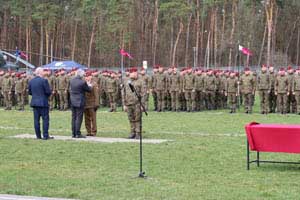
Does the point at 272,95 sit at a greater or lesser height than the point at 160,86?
lesser

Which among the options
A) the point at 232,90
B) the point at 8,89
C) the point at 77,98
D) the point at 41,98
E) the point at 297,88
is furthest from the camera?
the point at 8,89

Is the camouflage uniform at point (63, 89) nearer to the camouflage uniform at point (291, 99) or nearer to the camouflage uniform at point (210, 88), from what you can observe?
the camouflage uniform at point (210, 88)

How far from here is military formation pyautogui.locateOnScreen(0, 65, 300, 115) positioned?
26.4m

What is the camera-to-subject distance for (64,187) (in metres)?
10.4

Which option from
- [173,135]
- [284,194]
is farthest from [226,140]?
[284,194]

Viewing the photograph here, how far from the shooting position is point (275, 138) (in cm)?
1179

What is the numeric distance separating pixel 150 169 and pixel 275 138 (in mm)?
2333

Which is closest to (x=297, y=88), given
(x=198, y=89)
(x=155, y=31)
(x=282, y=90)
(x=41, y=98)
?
(x=282, y=90)

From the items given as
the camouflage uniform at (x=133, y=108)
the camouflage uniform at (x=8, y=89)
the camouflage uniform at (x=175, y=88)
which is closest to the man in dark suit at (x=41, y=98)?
the camouflage uniform at (x=133, y=108)

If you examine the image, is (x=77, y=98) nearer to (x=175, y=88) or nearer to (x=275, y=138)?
(x=275, y=138)

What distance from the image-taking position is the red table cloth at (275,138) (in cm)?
Result: 1164

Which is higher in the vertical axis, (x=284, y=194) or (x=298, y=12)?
(x=298, y=12)

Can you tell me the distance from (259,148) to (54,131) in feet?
29.9

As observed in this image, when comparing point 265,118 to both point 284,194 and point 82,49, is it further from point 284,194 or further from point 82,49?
point 82,49
